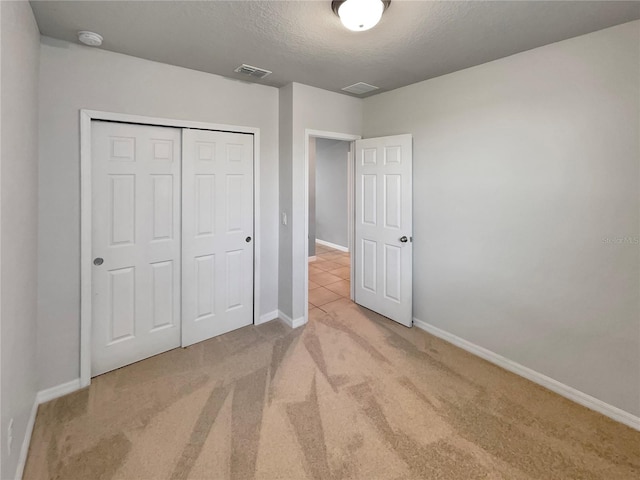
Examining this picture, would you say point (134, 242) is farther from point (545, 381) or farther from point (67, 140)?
point (545, 381)

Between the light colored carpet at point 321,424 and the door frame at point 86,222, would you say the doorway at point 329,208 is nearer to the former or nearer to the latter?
the light colored carpet at point 321,424

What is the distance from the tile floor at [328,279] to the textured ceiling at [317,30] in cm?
260

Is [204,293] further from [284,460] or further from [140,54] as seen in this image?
[140,54]

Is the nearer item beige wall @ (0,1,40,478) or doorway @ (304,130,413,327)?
beige wall @ (0,1,40,478)

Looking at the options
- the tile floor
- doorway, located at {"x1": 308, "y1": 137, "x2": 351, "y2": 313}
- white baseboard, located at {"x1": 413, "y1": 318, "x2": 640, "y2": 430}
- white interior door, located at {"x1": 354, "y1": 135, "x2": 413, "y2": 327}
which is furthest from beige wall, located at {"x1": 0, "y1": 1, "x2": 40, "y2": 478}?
doorway, located at {"x1": 308, "y1": 137, "x2": 351, "y2": 313}

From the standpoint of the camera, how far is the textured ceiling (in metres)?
1.77

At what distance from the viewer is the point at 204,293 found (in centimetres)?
297

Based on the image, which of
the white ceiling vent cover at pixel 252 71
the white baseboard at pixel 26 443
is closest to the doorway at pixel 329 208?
the white ceiling vent cover at pixel 252 71

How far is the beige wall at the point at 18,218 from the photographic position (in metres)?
1.37

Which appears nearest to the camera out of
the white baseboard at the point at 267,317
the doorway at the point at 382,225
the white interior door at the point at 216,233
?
the white interior door at the point at 216,233

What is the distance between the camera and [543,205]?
233cm

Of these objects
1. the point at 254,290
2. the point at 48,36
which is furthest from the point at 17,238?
the point at 254,290

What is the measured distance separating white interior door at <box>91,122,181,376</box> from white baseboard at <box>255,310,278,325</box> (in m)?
0.81

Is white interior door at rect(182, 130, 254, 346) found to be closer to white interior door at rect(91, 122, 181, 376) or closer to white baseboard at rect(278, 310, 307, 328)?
white interior door at rect(91, 122, 181, 376)
